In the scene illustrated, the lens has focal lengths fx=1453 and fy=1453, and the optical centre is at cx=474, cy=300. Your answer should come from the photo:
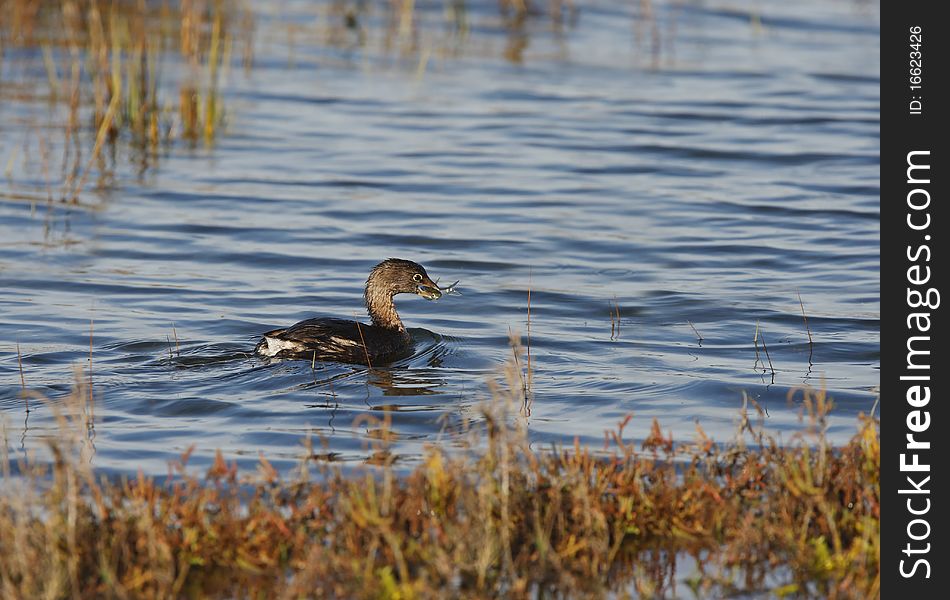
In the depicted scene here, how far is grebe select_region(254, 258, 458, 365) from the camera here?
909 centimetres

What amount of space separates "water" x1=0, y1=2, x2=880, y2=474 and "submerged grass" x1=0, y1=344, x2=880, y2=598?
2.44 feet

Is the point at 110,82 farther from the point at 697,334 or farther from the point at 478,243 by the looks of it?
the point at 697,334

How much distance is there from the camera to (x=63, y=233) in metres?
13.0

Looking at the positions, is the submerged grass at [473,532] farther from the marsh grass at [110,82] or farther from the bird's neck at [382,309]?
the marsh grass at [110,82]

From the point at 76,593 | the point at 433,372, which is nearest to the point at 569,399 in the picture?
the point at 433,372

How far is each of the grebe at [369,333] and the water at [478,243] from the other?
0.52 feet

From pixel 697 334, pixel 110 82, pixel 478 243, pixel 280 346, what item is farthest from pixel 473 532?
pixel 110 82

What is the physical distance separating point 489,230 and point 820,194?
3.72 metres

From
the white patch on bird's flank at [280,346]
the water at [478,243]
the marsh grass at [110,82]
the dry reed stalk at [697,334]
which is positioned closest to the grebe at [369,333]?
the white patch on bird's flank at [280,346]

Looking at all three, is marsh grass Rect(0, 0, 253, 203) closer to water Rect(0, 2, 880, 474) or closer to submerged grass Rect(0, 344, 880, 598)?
water Rect(0, 2, 880, 474)

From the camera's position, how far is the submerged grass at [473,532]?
5.30 metres

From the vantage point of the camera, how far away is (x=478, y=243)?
1318cm

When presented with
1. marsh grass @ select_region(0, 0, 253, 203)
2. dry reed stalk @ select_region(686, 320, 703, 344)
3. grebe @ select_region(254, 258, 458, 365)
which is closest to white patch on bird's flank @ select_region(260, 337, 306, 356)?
grebe @ select_region(254, 258, 458, 365)
